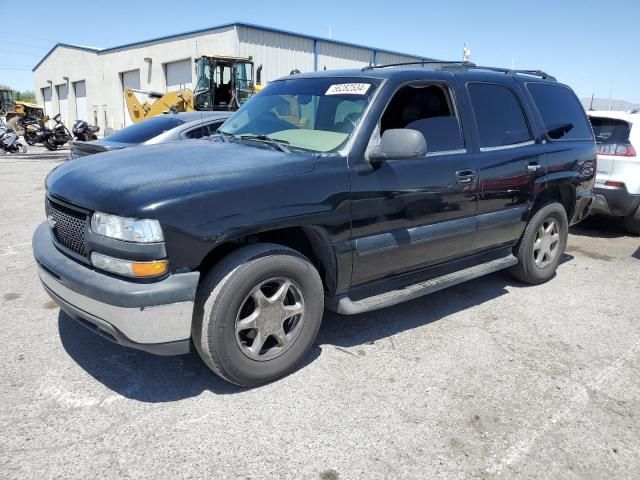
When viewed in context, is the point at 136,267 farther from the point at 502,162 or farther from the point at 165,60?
the point at 165,60

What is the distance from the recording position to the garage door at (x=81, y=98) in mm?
36438

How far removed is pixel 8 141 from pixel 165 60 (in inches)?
474

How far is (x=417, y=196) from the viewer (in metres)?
3.47

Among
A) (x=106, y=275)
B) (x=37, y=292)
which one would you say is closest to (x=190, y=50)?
(x=37, y=292)

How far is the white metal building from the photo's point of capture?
2572 centimetres

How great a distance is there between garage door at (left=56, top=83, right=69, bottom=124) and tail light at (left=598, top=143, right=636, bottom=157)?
134ft

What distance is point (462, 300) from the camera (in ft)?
14.8

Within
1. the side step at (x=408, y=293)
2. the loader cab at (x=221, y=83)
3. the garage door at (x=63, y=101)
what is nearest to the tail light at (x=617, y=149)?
the side step at (x=408, y=293)

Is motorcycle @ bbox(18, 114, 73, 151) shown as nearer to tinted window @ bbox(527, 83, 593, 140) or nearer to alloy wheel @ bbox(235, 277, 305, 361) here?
tinted window @ bbox(527, 83, 593, 140)

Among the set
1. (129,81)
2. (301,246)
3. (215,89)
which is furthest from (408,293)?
(129,81)

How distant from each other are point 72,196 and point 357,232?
1.69 m

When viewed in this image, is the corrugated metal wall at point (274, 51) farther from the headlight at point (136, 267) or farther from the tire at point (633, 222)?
the headlight at point (136, 267)

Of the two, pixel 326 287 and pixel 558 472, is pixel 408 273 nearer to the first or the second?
pixel 326 287

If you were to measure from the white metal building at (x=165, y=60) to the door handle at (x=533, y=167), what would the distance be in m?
22.6
